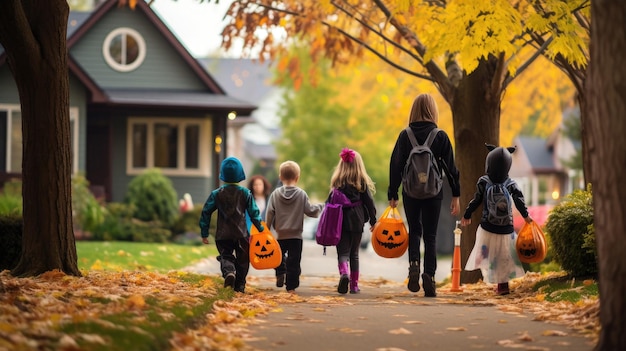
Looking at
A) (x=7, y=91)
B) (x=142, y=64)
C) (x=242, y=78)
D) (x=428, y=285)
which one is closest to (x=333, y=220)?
(x=428, y=285)

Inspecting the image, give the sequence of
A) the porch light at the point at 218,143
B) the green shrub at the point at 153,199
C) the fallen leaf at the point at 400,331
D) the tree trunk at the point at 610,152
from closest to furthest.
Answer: the tree trunk at the point at 610,152 < the fallen leaf at the point at 400,331 < the green shrub at the point at 153,199 < the porch light at the point at 218,143

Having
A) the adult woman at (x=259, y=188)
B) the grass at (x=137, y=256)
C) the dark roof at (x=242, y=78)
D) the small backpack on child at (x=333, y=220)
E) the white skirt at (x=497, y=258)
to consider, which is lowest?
the grass at (x=137, y=256)

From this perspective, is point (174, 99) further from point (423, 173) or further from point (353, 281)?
point (423, 173)

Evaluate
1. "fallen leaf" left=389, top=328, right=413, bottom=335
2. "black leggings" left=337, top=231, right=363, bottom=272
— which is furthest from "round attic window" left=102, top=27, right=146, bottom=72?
"fallen leaf" left=389, top=328, right=413, bottom=335

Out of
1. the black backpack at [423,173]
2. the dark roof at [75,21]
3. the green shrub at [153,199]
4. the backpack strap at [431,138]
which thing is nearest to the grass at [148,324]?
the black backpack at [423,173]

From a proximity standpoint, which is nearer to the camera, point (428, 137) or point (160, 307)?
point (160, 307)

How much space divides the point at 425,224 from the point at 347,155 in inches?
52.4

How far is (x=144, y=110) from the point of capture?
32.3 m

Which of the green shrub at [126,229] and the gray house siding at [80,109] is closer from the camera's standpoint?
the green shrub at [126,229]

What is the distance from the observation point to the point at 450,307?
10688 millimetres

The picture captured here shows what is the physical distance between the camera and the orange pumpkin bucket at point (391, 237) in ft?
41.0

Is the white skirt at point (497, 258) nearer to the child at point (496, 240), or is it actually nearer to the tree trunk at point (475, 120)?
the child at point (496, 240)

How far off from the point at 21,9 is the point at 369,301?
15.3ft

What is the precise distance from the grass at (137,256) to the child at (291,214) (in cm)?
453
